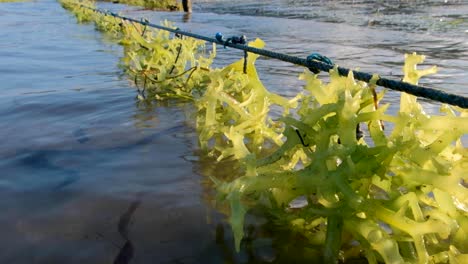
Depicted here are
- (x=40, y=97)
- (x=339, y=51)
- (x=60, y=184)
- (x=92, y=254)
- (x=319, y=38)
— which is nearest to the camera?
(x=92, y=254)

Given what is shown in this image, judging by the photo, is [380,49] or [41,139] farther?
[380,49]

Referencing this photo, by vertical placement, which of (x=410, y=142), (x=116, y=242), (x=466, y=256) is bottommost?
(x=116, y=242)

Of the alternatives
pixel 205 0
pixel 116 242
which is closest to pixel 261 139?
pixel 116 242

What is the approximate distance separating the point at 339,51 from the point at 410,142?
18.5 ft

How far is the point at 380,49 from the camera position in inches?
261

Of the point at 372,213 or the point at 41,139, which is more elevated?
the point at 372,213

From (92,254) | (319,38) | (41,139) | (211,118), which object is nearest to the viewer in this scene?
→ (92,254)

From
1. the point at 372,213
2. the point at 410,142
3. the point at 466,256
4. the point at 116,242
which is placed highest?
the point at 410,142

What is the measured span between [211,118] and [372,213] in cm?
111

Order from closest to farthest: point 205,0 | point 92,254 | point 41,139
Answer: point 92,254
point 41,139
point 205,0

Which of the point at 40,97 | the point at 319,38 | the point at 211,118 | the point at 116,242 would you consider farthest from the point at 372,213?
the point at 319,38

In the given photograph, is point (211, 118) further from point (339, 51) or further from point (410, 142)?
point (339, 51)

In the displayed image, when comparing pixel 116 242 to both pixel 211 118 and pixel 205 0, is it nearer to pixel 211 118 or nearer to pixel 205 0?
pixel 211 118

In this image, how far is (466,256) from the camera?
1172 mm
